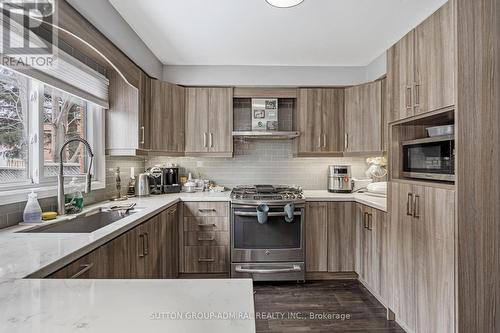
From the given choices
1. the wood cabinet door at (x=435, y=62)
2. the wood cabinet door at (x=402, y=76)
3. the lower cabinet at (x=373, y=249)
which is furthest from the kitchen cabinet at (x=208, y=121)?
the wood cabinet door at (x=435, y=62)

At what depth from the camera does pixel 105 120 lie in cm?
273

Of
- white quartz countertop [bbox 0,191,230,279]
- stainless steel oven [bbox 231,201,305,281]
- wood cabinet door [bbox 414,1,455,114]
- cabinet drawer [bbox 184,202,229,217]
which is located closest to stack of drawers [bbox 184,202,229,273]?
cabinet drawer [bbox 184,202,229,217]

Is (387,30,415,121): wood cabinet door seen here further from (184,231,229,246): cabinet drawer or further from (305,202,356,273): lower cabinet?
(184,231,229,246): cabinet drawer

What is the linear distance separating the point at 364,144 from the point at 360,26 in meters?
1.25

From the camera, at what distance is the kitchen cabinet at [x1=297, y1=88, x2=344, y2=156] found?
11.1 ft

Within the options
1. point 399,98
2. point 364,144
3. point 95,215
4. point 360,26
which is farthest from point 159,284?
point 364,144

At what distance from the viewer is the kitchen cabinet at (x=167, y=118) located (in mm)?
3088

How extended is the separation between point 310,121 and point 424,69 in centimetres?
162

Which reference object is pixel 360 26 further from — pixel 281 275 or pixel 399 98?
pixel 281 275

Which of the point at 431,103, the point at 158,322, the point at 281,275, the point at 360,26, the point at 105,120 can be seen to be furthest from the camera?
the point at 281,275

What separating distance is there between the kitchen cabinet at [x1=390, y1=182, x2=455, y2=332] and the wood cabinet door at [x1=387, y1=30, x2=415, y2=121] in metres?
0.55

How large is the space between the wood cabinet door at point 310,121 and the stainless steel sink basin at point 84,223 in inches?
80.3

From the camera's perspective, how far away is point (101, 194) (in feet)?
8.50

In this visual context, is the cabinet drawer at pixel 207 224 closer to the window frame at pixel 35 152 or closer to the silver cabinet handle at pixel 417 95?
the window frame at pixel 35 152
